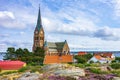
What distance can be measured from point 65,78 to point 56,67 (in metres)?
5.22

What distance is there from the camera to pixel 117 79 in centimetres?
2503

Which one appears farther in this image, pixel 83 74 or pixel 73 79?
pixel 83 74

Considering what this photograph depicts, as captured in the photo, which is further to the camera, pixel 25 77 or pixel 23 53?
pixel 23 53

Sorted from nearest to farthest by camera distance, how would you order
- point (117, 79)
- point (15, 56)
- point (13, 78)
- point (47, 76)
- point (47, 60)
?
point (117, 79), point (47, 76), point (13, 78), point (47, 60), point (15, 56)

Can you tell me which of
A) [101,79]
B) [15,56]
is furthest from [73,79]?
[15,56]

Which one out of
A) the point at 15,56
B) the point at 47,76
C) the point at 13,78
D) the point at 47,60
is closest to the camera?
the point at 47,76

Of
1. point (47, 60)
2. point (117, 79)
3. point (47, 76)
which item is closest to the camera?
point (117, 79)

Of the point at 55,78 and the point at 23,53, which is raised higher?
the point at 23,53

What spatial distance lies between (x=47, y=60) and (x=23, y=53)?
29.2 meters

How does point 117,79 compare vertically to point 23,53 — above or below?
below

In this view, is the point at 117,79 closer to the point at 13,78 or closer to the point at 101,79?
the point at 101,79

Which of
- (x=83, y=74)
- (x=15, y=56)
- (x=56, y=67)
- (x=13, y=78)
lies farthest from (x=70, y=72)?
(x=15, y=56)

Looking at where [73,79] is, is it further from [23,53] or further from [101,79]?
[23,53]

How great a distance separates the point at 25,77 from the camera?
26969mm
